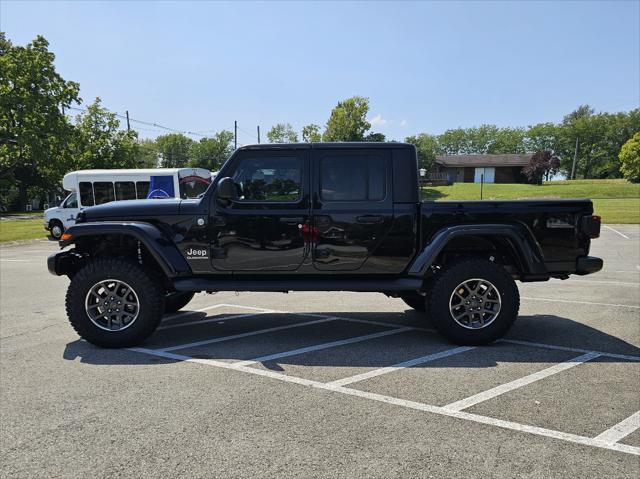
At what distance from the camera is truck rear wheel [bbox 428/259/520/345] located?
465 cm

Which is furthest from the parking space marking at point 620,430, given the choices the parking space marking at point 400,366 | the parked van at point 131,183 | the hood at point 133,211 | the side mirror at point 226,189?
the parked van at point 131,183

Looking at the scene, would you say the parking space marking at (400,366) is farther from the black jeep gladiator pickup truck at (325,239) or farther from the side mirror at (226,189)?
the side mirror at (226,189)

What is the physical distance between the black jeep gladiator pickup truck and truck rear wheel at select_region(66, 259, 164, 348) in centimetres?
1

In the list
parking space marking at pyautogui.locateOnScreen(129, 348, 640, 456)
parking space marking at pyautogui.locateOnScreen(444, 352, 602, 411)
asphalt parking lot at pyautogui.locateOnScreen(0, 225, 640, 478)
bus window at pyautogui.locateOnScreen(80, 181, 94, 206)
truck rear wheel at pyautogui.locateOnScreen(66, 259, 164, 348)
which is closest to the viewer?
asphalt parking lot at pyautogui.locateOnScreen(0, 225, 640, 478)

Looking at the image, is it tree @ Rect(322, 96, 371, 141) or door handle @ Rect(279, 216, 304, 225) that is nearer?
door handle @ Rect(279, 216, 304, 225)

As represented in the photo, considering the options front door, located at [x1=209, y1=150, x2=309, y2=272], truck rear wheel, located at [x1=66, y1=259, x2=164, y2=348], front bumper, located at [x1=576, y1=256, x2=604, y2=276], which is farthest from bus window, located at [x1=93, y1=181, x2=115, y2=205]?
front bumper, located at [x1=576, y1=256, x2=604, y2=276]

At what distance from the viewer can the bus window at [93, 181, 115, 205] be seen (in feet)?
62.7

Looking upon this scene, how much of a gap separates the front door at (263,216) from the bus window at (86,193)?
1687 cm

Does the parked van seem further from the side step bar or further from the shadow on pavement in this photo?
the side step bar

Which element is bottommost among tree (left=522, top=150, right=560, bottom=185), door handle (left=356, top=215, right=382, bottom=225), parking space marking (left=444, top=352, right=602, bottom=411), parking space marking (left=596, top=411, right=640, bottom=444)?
parking space marking (left=444, top=352, right=602, bottom=411)

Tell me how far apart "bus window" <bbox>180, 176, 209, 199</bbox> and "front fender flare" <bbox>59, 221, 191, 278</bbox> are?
46.1ft

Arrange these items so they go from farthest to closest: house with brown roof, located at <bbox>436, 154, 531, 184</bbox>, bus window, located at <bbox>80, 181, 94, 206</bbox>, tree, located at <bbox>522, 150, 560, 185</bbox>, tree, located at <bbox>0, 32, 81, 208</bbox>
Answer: house with brown roof, located at <bbox>436, 154, 531, 184</bbox> → tree, located at <bbox>522, 150, 560, 185</bbox> → tree, located at <bbox>0, 32, 81, 208</bbox> → bus window, located at <bbox>80, 181, 94, 206</bbox>

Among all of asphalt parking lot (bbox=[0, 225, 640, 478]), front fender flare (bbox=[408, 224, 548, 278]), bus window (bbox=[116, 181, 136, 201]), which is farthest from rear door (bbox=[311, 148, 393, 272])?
bus window (bbox=[116, 181, 136, 201])

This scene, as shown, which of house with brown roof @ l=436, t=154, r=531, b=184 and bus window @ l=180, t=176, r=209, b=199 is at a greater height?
house with brown roof @ l=436, t=154, r=531, b=184
